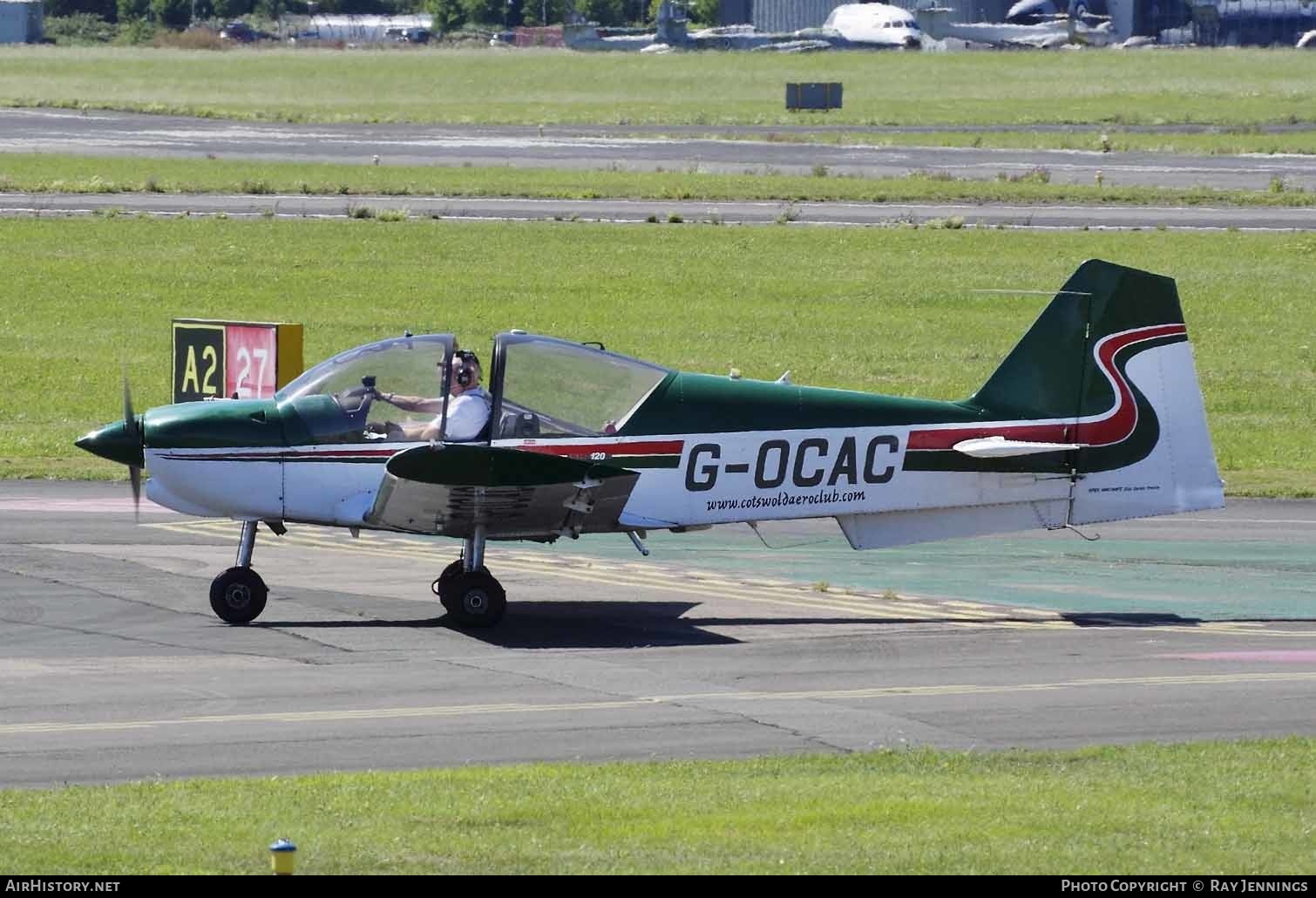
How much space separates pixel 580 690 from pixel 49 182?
46133 mm

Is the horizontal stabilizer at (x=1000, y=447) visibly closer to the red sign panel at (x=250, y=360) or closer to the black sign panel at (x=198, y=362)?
the red sign panel at (x=250, y=360)

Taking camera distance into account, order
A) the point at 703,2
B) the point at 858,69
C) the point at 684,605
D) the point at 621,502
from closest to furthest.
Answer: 1. the point at 621,502
2. the point at 684,605
3. the point at 858,69
4. the point at 703,2

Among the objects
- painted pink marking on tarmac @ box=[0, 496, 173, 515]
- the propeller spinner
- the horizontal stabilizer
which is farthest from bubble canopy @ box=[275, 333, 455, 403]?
painted pink marking on tarmac @ box=[0, 496, 173, 515]

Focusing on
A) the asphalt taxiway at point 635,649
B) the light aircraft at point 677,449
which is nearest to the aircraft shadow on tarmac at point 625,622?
the asphalt taxiway at point 635,649

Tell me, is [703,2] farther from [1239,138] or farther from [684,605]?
[684,605]

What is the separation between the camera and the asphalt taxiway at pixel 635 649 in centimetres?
1173

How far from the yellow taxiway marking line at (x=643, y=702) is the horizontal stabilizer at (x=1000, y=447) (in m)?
2.62

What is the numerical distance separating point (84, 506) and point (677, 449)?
8572mm

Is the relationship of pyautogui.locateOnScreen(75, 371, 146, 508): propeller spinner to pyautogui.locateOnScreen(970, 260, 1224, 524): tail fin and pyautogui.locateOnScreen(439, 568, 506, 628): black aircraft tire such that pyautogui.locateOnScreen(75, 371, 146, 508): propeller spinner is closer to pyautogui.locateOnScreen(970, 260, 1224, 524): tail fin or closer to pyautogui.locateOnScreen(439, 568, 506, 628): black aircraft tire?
pyautogui.locateOnScreen(439, 568, 506, 628): black aircraft tire

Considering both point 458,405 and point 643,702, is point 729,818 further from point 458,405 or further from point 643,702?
point 458,405

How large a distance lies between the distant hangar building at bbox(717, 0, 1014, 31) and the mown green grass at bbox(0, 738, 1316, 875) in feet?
489

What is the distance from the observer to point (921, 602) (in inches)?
647

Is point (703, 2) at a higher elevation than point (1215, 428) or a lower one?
higher

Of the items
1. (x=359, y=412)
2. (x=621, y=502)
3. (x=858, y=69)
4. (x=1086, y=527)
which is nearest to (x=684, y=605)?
(x=621, y=502)
